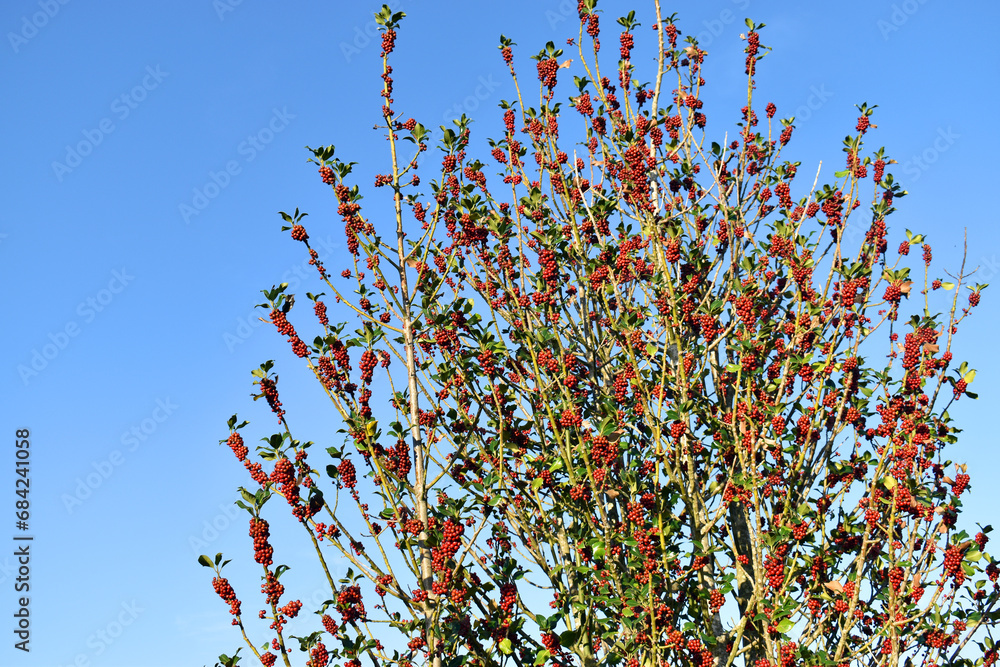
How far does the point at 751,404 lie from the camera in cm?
636

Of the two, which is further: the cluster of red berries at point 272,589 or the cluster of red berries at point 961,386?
the cluster of red berries at point 961,386

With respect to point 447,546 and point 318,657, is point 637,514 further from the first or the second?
point 318,657

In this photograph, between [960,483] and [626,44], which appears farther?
[626,44]

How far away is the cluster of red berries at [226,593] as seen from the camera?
459 cm

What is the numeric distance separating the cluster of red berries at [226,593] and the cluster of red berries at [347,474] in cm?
121

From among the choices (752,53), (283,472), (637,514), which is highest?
(752,53)

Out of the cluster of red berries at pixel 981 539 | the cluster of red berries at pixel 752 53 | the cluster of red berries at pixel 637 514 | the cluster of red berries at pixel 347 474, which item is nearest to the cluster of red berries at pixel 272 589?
the cluster of red berries at pixel 347 474

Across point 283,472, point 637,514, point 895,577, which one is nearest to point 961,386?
point 895,577

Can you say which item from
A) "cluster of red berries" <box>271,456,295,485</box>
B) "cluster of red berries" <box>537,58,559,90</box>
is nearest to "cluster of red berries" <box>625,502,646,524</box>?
"cluster of red berries" <box>271,456,295,485</box>

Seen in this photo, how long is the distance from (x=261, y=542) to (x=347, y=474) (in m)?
1.08

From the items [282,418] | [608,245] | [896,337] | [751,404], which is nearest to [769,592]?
[751,404]

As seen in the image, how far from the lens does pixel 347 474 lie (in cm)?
566

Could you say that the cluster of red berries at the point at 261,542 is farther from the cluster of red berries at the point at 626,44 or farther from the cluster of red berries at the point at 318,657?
the cluster of red berries at the point at 626,44

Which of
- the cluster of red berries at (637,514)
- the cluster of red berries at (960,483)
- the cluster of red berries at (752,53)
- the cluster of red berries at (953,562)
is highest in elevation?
the cluster of red berries at (752,53)
